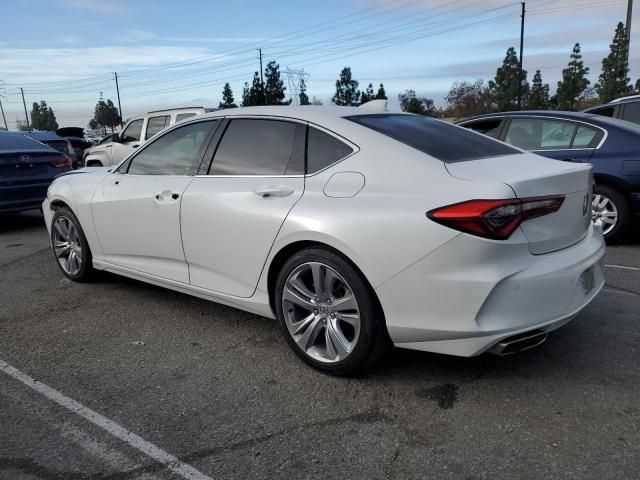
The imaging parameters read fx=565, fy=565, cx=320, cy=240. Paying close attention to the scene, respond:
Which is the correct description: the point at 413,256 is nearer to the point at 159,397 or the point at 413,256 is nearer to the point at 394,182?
the point at 394,182

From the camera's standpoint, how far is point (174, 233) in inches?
158

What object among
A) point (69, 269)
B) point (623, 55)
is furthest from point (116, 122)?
point (69, 269)

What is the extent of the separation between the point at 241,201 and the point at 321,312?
2.91 ft

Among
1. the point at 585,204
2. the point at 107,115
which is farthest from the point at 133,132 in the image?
the point at 107,115

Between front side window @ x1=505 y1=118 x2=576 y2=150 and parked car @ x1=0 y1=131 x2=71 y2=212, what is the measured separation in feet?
22.3

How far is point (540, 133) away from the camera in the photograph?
6754 mm

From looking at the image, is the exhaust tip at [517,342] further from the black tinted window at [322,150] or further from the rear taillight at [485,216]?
the black tinted window at [322,150]

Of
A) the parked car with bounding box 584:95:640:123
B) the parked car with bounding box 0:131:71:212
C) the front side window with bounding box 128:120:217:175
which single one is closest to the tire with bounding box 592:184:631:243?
the parked car with bounding box 584:95:640:123

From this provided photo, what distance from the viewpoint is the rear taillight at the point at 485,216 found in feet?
8.87

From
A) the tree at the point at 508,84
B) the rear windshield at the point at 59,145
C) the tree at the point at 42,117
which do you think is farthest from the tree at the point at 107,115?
the rear windshield at the point at 59,145

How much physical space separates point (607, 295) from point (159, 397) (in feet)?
11.6

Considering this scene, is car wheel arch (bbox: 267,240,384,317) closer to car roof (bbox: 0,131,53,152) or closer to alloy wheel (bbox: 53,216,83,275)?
alloy wheel (bbox: 53,216,83,275)

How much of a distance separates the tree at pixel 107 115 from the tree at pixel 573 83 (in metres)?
73.6

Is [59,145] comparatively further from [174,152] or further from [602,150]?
[602,150]
